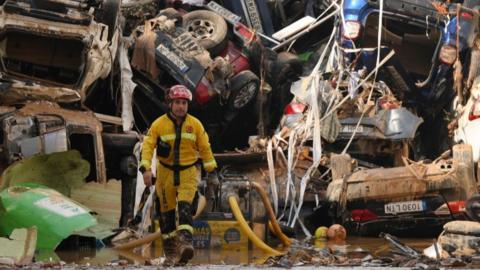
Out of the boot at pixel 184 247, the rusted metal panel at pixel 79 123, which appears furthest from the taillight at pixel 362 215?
the boot at pixel 184 247

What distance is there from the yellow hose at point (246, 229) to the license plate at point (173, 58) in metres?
3.96

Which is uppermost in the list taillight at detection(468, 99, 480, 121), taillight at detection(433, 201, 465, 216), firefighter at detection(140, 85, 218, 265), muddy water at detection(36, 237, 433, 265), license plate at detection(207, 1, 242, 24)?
license plate at detection(207, 1, 242, 24)

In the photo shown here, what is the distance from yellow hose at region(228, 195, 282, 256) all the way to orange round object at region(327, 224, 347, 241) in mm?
1744

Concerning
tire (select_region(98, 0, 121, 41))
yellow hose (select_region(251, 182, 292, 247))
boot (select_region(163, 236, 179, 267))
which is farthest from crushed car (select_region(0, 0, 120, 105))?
boot (select_region(163, 236, 179, 267))

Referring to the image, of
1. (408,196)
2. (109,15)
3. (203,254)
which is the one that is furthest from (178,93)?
(109,15)

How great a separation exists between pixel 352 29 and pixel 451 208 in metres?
4.56

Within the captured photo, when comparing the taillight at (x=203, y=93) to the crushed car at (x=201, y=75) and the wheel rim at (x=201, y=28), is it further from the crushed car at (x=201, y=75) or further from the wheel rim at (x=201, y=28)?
the wheel rim at (x=201, y=28)

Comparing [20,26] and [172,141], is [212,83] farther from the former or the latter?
[172,141]

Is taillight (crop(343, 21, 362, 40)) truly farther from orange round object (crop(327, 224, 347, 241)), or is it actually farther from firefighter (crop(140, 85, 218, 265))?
firefighter (crop(140, 85, 218, 265))

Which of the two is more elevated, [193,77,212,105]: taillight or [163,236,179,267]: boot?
[193,77,212,105]: taillight

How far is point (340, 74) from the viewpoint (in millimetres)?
14750

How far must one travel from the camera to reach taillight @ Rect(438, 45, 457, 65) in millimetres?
15062

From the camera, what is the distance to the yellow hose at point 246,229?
31.5 feet

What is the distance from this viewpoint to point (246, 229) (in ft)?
32.6
